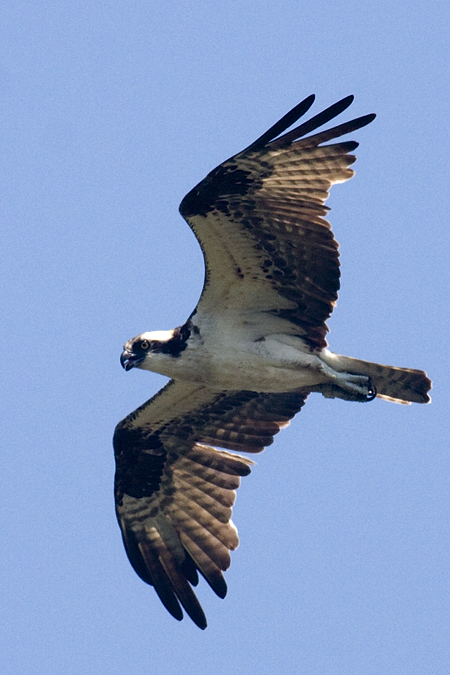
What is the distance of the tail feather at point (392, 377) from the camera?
39.7 ft

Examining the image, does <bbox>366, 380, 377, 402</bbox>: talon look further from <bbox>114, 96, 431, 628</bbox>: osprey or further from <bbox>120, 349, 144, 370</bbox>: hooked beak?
<bbox>120, 349, 144, 370</bbox>: hooked beak

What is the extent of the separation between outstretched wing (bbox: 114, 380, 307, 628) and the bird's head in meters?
0.97

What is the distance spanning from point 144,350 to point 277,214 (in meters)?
1.95

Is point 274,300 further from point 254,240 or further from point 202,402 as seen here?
point 202,402

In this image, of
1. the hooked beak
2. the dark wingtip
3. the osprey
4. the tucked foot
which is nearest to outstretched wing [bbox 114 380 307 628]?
the osprey

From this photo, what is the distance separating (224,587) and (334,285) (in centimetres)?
358

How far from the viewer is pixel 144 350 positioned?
474 inches

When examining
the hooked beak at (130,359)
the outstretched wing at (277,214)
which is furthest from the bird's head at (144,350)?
the outstretched wing at (277,214)

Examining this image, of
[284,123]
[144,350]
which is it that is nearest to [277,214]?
[284,123]

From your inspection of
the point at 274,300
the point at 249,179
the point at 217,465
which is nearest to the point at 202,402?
the point at 217,465

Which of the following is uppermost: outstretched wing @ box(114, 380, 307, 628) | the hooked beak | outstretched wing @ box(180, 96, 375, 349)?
outstretched wing @ box(180, 96, 375, 349)

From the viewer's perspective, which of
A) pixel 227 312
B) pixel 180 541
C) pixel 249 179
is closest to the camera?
pixel 249 179

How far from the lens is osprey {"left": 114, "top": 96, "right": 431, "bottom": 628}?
1142cm

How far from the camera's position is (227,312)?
12117mm
